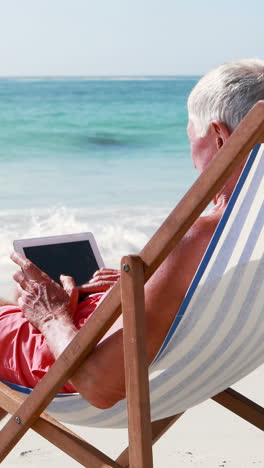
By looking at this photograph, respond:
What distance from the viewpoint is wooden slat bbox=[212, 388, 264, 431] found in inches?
111

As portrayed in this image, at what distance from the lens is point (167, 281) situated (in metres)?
2.15

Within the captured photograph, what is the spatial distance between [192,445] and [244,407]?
721 mm

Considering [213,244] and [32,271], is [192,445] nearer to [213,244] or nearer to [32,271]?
[32,271]

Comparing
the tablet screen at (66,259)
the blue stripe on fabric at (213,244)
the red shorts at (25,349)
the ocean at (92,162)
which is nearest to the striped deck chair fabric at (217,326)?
the blue stripe on fabric at (213,244)

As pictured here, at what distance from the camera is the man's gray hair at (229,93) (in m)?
2.21

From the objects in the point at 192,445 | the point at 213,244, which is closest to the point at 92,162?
the point at 192,445

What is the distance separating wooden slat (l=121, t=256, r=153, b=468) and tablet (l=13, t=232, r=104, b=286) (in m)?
0.81

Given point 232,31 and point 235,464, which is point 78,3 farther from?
point 235,464

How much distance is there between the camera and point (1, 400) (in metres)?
2.42

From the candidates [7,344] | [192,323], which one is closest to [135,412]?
[192,323]

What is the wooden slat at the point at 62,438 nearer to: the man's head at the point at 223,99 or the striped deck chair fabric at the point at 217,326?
the striped deck chair fabric at the point at 217,326

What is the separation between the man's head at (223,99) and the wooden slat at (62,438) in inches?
30.8

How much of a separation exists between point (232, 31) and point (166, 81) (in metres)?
3.85

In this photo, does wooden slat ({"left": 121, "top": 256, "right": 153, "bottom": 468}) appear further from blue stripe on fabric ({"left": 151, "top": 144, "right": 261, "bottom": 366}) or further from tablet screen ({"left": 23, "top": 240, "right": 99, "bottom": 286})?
tablet screen ({"left": 23, "top": 240, "right": 99, "bottom": 286})
